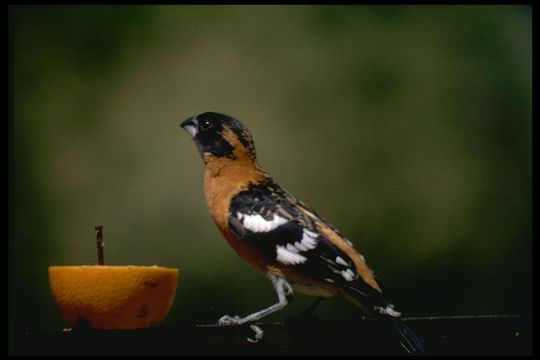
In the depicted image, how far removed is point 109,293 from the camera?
1.58m

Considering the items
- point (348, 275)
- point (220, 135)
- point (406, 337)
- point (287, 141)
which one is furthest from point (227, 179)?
point (287, 141)

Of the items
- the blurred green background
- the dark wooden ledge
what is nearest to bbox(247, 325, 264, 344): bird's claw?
the dark wooden ledge

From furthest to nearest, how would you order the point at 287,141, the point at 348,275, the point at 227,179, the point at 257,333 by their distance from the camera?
the point at 287,141, the point at 227,179, the point at 348,275, the point at 257,333

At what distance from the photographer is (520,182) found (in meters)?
3.32

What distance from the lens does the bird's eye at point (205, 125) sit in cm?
183

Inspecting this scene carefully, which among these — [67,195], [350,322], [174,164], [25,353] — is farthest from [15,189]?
[350,322]

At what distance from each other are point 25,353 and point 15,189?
1579 millimetres

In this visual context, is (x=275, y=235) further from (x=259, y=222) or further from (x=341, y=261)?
(x=341, y=261)

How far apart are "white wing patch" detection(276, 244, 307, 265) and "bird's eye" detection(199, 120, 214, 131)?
328 mm

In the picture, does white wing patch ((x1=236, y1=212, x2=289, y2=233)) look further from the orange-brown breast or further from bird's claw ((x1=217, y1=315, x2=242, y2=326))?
bird's claw ((x1=217, y1=315, x2=242, y2=326))

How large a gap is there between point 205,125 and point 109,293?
45 centimetres

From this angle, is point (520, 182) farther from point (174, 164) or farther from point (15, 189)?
point (15, 189)

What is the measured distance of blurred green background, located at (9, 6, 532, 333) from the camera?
118 inches

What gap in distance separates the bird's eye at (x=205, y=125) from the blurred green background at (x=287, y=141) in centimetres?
108
